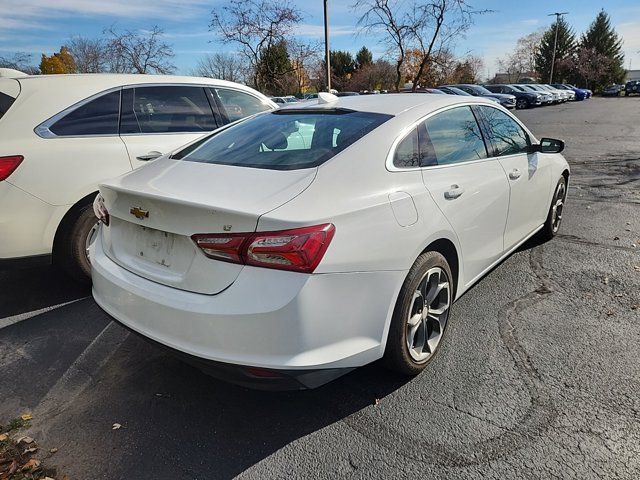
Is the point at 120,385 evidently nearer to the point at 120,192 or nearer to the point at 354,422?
the point at 120,192

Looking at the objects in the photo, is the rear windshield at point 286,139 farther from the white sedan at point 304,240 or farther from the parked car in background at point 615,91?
the parked car in background at point 615,91

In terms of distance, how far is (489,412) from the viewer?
245 cm

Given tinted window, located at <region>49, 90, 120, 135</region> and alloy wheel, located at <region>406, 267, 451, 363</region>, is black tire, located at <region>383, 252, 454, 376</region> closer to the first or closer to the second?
alloy wheel, located at <region>406, 267, 451, 363</region>

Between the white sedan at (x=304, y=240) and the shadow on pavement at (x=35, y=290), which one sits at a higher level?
the white sedan at (x=304, y=240)

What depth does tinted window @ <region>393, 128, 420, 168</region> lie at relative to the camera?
2.63 meters

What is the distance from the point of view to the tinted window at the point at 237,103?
16.3 ft

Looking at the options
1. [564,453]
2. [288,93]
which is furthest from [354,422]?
[288,93]

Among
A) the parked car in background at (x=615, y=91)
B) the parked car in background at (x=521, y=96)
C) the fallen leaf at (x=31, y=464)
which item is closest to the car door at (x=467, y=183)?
the fallen leaf at (x=31, y=464)

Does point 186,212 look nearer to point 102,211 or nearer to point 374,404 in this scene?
point 102,211

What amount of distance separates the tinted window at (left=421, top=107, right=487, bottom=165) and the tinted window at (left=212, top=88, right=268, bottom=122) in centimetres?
251

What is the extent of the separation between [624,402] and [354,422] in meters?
1.42

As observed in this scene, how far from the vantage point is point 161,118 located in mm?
4457

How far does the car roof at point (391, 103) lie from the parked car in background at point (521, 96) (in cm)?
3563

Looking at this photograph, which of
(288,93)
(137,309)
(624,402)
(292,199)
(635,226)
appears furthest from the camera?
(288,93)
